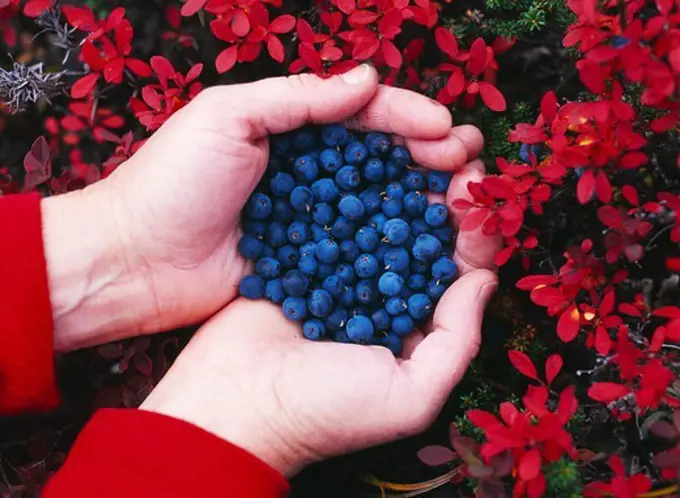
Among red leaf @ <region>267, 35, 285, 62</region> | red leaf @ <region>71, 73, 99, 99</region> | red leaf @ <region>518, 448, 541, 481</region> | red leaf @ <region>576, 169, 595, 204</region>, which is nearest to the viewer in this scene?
red leaf @ <region>518, 448, 541, 481</region>

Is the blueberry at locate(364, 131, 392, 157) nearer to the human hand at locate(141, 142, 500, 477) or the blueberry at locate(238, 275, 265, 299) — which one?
the human hand at locate(141, 142, 500, 477)

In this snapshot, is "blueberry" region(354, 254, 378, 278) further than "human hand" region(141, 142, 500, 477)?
Yes

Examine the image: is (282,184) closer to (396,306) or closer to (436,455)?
(396,306)

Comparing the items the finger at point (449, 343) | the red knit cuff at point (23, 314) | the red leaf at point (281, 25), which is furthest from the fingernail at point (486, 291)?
the red knit cuff at point (23, 314)

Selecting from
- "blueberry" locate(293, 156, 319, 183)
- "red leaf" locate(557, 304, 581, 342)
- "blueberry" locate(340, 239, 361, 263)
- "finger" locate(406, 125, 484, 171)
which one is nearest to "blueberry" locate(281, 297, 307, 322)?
"blueberry" locate(340, 239, 361, 263)

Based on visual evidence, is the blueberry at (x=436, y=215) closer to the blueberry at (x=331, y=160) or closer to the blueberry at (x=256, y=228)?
the blueberry at (x=331, y=160)
